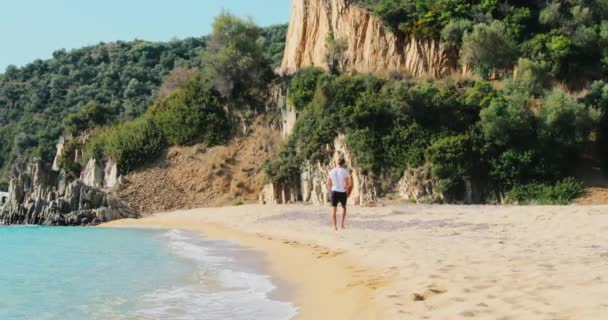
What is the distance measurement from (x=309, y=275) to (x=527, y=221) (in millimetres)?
6968

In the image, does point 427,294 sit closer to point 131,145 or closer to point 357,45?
point 357,45

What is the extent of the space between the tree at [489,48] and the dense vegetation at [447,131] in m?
1.22

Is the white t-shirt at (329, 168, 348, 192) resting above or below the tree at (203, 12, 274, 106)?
below

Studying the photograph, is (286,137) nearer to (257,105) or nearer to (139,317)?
(257,105)

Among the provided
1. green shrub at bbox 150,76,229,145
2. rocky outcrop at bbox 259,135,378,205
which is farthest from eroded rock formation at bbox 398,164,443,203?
green shrub at bbox 150,76,229,145

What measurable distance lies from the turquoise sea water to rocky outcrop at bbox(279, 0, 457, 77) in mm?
22518

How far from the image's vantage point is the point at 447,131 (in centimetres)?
2783

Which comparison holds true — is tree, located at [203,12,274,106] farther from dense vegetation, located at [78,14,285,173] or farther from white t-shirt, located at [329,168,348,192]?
white t-shirt, located at [329,168,348,192]

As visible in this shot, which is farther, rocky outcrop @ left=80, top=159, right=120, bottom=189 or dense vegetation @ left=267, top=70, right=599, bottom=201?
rocky outcrop @ left=80, top=159, right=120, bottom=189

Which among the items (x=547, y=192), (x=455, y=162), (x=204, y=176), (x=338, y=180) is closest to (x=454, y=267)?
(x=338, y=180)

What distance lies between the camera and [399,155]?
2823 centimetres

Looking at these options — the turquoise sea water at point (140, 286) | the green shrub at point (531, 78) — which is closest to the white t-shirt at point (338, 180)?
the turquoise sea water at point (140, 286)

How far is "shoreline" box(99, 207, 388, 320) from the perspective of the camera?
5.64 m

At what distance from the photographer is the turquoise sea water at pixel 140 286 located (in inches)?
249
